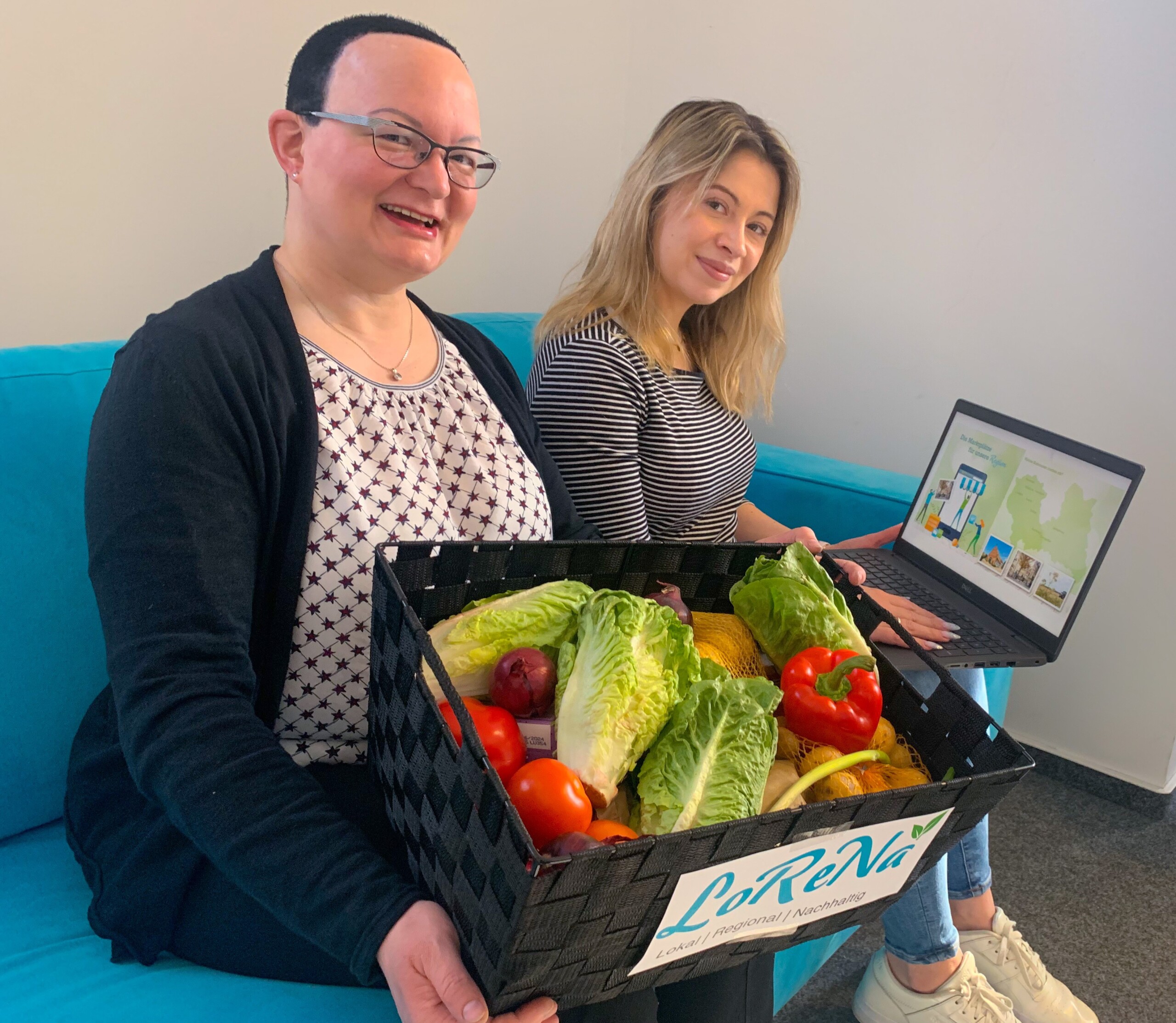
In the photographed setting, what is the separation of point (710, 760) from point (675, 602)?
0.22 meters

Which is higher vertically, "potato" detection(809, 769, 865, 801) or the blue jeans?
"potato" detection(809, 769, 865, 801)

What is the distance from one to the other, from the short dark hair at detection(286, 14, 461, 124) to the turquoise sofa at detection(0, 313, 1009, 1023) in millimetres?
464

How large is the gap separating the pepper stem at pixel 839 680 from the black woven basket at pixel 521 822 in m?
0.07

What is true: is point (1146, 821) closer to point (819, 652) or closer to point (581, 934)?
point (819, 652)

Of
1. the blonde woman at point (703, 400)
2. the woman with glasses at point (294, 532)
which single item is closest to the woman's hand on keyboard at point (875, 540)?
the blonde woman at point (703, 400)

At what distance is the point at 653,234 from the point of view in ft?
5.04

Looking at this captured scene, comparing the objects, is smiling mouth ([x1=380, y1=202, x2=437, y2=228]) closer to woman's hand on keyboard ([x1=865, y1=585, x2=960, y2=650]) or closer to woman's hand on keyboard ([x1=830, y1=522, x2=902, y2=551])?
woman's hand on keyboard ([x1=865, y1=585, x2=960, y2=650])

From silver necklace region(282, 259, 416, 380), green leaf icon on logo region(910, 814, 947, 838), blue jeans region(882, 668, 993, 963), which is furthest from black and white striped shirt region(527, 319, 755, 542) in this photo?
green leaf icon on logo region(910, 814, 947, 838)

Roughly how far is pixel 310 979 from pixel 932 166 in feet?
6.25

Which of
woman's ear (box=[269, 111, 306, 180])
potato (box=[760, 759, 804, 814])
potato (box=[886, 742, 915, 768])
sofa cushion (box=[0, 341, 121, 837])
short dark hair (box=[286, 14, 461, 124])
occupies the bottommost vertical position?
sofa cushion (box=[0, 341, 121, 837])

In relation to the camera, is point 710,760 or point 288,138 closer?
point 710,760

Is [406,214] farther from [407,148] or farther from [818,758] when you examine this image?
[818,758]

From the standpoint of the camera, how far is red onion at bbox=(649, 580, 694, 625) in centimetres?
83

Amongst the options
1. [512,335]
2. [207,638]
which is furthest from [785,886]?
[512,335]
